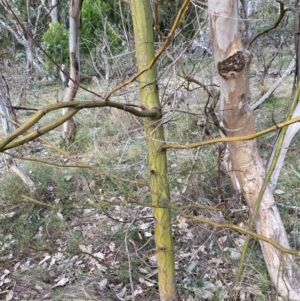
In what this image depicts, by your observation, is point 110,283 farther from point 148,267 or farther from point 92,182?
point 92,182

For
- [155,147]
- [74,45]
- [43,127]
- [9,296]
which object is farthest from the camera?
[74,45]

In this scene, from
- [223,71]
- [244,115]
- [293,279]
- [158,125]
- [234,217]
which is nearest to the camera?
[158,125]

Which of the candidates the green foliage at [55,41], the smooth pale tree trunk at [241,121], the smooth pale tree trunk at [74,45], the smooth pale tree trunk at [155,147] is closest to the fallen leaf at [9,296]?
the smooth pale tree trunk at [155,147]

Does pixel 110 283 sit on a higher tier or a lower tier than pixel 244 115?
lower

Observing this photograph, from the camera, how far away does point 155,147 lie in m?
1.25

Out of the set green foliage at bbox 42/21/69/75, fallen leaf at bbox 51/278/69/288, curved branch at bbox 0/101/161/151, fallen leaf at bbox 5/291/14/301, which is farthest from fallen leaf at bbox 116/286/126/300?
green foliage at bbox 42/21/69/75

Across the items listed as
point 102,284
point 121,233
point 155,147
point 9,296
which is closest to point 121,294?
point 102,284

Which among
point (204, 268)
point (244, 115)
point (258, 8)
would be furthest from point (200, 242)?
point (258, 8)

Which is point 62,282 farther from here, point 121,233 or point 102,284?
point 121,233

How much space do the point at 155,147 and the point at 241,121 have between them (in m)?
0.46

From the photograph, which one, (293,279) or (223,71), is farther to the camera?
(293,279)

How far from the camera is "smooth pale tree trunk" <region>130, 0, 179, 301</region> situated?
115cm

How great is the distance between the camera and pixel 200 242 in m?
2.15

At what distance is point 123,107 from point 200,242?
1.42 m
